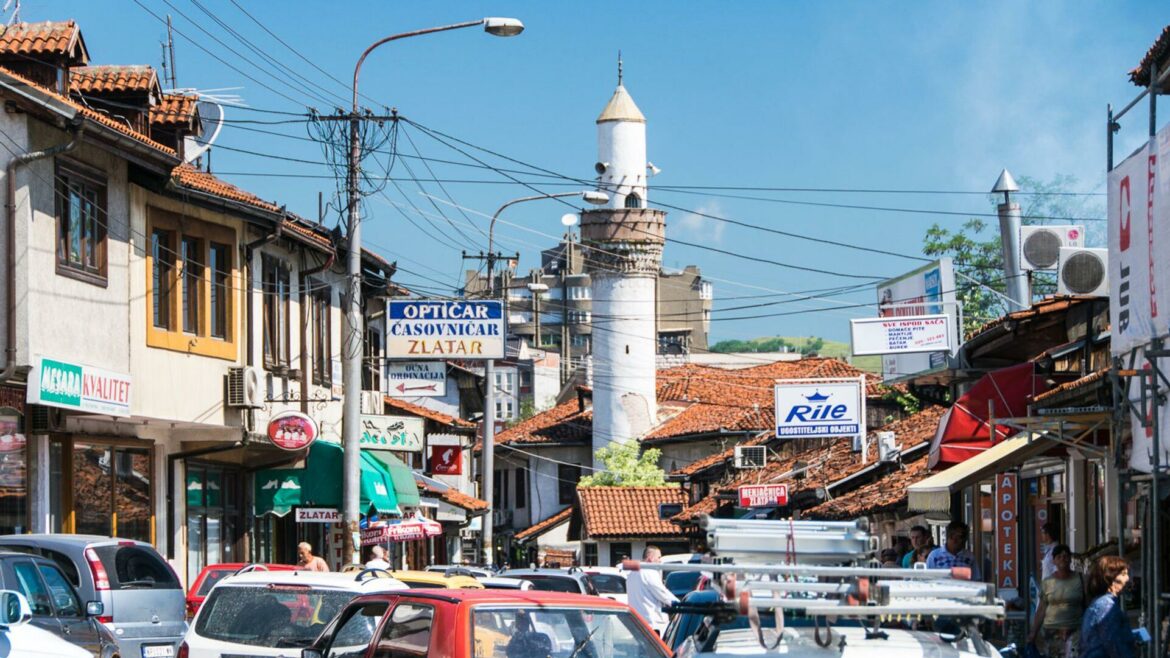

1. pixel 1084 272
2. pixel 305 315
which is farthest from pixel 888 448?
pixel 1084 272

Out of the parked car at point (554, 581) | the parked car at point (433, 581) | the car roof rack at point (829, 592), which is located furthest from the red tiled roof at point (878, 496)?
the car roof rack at point (829, 592)

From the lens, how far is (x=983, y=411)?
2211 centimetres

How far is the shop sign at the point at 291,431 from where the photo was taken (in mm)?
26281

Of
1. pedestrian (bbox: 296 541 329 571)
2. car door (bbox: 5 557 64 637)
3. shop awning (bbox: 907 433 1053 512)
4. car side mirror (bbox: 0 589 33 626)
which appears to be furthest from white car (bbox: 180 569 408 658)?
pedestrian (bbox: 296 541 329 571)

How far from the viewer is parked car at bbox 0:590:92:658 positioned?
11.0 metres

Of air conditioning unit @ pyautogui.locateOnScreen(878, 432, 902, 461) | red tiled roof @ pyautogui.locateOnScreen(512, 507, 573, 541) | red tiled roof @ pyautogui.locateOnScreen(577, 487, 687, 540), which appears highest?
air conditioning unit @ pyautogui.locateOnScreen(878, 432, 902, 461)

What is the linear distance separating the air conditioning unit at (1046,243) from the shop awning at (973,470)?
229 inches

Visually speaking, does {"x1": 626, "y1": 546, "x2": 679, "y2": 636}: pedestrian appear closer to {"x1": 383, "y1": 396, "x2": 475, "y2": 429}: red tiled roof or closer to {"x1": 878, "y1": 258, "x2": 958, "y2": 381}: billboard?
{"x1": 878, "y1": 258, "x2": 958, "y2": 381}: billboard

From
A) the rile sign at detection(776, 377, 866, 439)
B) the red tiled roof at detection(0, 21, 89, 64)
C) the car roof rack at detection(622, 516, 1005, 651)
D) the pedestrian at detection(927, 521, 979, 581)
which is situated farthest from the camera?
the rile sign at detection(776, 377, 866, 439)

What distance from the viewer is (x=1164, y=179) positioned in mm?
15195

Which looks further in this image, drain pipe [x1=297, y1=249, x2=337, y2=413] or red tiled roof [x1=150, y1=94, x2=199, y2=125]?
drain pipe [x1=297, y1=249, x2=337, y2=413]

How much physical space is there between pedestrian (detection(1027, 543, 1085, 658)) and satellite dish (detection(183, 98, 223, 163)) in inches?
689

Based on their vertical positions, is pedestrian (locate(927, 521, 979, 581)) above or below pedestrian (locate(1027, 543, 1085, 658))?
above

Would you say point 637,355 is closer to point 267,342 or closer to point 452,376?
point 452,376
